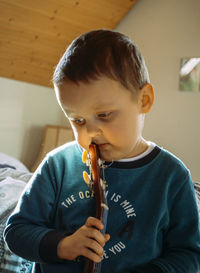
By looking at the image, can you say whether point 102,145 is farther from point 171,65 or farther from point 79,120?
point 171,65

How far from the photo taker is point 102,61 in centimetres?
61

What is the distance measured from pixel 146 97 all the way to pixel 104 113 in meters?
0.12

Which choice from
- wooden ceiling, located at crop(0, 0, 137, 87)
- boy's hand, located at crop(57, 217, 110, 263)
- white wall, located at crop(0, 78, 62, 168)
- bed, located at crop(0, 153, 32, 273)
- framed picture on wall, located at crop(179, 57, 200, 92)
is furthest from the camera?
white wall, located at crop(0, 78, 62, 168)

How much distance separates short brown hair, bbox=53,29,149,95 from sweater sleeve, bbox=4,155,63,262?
8.6 inches

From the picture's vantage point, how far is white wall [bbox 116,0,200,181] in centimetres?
346

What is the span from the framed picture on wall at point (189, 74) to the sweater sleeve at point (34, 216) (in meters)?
3.00

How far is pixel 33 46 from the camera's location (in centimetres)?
376

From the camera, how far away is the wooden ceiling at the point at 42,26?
3.30m

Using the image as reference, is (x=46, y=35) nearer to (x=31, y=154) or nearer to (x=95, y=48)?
(x=31, y=154)

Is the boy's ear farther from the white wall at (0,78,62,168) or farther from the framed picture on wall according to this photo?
the white wall at (0,78,62,168)

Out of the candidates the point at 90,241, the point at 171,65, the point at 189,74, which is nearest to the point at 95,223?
the point at 90,241

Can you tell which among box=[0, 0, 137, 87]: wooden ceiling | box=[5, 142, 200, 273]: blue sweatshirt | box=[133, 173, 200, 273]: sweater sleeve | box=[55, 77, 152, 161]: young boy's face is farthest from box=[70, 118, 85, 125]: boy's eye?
box=[0, 0, 137, 87]: wooden ceiling

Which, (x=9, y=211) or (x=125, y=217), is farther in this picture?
(x=9, y=211)

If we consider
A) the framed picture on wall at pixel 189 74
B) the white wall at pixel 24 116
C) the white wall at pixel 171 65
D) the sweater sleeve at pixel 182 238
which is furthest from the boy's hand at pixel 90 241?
the white wall at pixel 24 116
